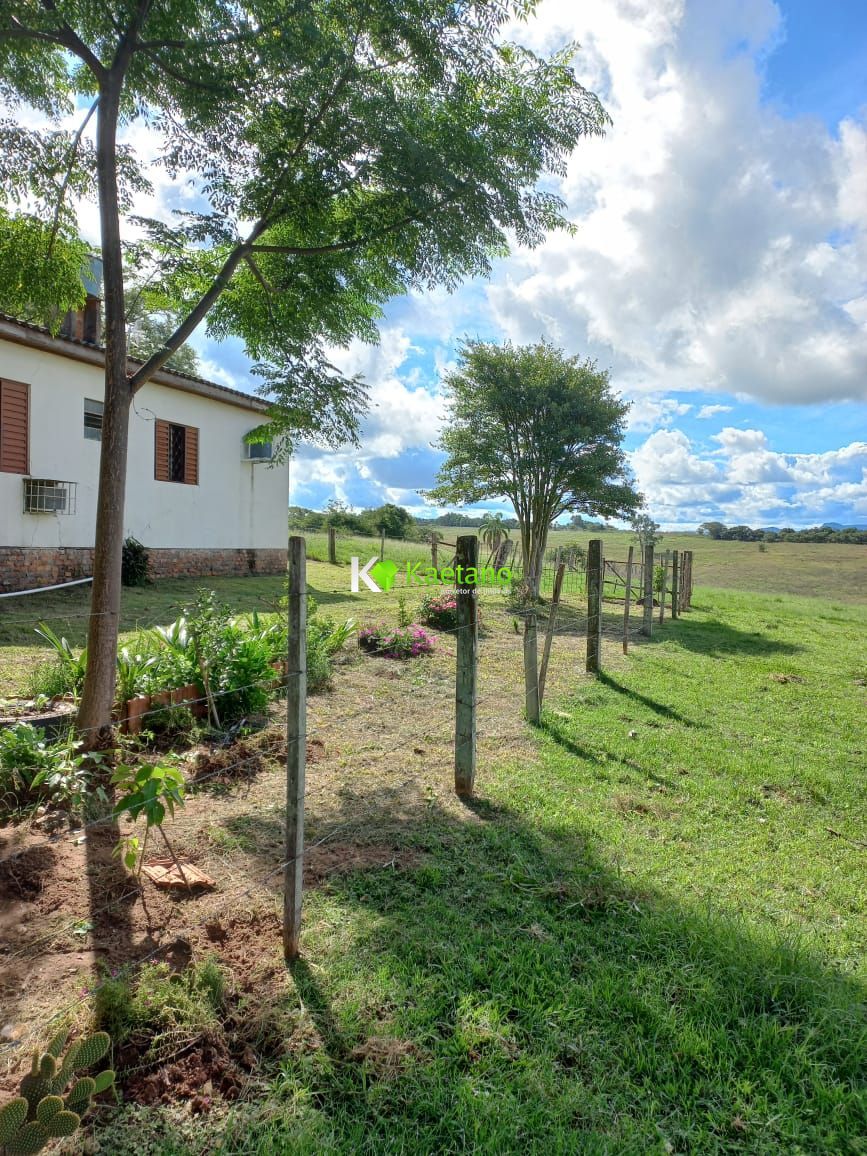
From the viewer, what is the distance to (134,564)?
11.1m

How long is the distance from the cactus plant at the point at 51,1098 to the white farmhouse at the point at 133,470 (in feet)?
22.5

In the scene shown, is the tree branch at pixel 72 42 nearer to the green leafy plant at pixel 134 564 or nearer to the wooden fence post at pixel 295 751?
the wooden fence post at pixel 295 751

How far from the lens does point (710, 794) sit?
425cm

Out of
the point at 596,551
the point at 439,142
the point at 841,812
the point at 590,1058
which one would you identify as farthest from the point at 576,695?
the point at 439,142

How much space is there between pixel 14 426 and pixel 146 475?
262 centimetres

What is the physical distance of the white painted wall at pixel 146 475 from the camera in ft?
32.4

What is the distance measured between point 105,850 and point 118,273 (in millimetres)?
3679

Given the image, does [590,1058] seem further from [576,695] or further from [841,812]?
[576,695]

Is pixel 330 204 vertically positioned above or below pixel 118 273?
above

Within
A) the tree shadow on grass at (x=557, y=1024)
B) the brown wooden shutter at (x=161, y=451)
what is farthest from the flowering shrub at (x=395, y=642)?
the brown wooden shutter at (x=161, y=451)

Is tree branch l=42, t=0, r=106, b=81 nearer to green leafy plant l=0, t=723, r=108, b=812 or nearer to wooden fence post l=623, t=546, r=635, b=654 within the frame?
green leafy plant l=0, t=723, r=108, b=812

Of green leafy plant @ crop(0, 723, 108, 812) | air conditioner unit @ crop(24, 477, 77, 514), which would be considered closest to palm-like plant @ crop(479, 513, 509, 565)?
air conditioner unit @ crop(24, 477, 77, 514)

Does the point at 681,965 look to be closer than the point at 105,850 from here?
Yes

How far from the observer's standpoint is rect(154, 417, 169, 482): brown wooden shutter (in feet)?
40.5
